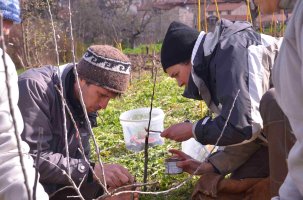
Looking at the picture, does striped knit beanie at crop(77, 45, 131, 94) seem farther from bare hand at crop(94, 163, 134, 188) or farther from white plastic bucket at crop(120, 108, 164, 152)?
white plastic bucket at crop(120, 108, 164, 152)

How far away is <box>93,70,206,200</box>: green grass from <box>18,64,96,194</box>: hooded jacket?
625 mm

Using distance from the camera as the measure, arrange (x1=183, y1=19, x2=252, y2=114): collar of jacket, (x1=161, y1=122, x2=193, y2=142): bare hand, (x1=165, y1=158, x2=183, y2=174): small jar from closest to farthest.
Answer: (x1=183, y1=19, x2=252, y2=114): collar of jacket
(x1=161, y1=122, x2=193, y2=142): bare hand
(x1=165, y1=158, x2=183, y2=174): small jar

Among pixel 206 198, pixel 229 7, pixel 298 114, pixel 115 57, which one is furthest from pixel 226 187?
pixel 229 7

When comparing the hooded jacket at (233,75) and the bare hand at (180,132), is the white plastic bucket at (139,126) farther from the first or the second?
the hooded jacket at (233,75)

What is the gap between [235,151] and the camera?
10.00 feet

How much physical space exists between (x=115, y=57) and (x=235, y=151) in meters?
1.07

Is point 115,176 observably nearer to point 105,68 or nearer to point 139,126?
point 105,68

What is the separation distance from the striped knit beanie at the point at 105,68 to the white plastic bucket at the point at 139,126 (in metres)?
1.43

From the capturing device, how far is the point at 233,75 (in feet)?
7.97

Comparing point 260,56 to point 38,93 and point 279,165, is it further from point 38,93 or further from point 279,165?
point 38,93

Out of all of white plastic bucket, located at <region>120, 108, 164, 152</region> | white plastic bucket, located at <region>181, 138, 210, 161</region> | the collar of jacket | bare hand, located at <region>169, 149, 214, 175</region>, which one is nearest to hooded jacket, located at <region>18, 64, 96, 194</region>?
the collar of jacket

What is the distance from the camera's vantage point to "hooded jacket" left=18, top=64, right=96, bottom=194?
242cm

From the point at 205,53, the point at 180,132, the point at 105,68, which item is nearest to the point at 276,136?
the point at 205,53

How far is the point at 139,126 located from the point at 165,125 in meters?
1.21
